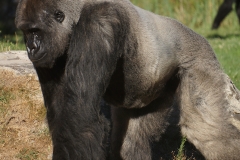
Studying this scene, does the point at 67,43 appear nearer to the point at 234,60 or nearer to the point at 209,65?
the point at 209,65

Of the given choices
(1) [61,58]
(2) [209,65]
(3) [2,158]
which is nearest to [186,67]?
(2) [209,65]

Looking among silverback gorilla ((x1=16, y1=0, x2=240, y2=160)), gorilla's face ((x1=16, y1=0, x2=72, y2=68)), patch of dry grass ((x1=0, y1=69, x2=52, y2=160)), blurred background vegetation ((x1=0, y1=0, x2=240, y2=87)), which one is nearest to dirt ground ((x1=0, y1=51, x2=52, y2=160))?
patch of dry grass ((x1=0, y1=69, x2=52, y2=160))

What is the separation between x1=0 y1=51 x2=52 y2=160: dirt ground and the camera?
4055mm

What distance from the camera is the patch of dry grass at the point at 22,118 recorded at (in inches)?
159

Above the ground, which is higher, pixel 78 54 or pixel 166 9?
pixel 78 54

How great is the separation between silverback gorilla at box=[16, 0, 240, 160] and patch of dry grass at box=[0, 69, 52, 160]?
1.80 ft

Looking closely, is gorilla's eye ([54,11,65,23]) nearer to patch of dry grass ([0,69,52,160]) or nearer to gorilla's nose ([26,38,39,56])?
gorilla's nose ([26,38,39,56])

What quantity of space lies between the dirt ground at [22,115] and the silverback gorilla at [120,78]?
1.80ft

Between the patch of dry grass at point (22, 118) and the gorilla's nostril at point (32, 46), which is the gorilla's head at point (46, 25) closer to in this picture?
the gorilla's nostril at point (32, 46)

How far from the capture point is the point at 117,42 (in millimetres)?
3037

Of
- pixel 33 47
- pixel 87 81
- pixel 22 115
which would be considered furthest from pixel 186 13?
pixel 87 81

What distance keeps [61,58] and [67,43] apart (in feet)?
0.38

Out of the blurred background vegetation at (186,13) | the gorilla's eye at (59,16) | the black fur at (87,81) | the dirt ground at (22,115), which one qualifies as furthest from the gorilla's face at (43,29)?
the blurred background vegetation at (186,13)

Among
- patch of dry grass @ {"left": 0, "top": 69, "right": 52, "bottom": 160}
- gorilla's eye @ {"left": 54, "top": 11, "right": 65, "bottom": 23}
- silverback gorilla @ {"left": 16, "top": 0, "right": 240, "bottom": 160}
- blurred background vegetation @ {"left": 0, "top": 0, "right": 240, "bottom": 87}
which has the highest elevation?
gorilla's eye @ {"left": 54, "top": 11, "right": 65, "bottom": 23}
